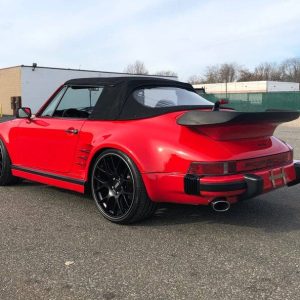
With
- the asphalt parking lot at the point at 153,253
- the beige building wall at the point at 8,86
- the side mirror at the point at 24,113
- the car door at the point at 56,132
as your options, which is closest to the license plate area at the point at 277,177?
the asphalt parking lot at the point at 153,253

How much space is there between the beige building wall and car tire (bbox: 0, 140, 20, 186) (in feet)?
104

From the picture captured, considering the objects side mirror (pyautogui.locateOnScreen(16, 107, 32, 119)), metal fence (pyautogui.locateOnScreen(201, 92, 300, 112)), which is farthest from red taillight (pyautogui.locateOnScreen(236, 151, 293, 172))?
metal fence (pyautogui.locateOnScreen(201, 92, 300, 112))

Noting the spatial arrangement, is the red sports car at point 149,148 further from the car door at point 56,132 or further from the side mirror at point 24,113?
the side mirror at point 24,113

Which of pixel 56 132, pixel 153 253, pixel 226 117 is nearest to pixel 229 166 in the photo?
pixel 226 117

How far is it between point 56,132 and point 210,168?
206 cm

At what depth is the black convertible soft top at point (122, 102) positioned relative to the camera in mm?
4293

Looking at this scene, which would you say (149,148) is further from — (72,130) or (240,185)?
(72,130)

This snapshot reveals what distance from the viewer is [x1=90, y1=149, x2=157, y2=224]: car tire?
4094mm

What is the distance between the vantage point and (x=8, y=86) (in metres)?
38.1

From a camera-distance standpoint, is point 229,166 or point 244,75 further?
point 244,75

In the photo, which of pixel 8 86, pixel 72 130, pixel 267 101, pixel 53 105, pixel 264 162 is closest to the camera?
pixel 264 162

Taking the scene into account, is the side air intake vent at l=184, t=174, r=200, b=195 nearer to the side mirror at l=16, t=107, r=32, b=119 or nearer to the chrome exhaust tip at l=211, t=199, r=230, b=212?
the chrome exhaust tip at l=211, t=199, r=230, b=212

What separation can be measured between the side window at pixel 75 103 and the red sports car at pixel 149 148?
0.01 metres

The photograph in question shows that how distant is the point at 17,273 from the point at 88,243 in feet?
2.49
